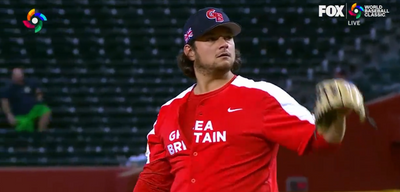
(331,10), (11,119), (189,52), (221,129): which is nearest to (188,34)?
(189,52)

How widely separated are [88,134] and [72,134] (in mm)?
180

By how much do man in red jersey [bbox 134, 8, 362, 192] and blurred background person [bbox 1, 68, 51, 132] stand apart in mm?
4609

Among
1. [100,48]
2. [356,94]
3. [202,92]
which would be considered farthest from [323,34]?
[356,94]

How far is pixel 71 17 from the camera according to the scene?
8.40 m

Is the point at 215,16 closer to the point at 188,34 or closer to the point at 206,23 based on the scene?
the point at 206,23

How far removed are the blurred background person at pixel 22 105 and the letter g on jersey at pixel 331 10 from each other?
130 inches

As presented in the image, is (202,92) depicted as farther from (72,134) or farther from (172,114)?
(72,134)

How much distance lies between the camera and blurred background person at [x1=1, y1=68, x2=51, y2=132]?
7.45m

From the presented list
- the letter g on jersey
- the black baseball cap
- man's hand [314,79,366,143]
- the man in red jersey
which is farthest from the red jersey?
the letter g on jersey

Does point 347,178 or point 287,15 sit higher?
point 287,15

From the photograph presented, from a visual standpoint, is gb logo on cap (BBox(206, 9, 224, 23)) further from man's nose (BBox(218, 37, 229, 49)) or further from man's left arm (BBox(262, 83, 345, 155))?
man's left arm (BBox(262, 83, 345, 155))

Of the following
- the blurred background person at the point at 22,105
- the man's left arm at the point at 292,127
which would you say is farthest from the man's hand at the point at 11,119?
the man's left arm at the point at 292,127

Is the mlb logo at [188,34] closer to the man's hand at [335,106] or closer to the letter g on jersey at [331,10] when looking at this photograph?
the man's hand at [335,106]

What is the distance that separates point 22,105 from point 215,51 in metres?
4.92
